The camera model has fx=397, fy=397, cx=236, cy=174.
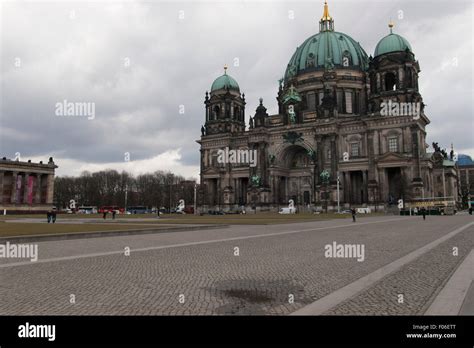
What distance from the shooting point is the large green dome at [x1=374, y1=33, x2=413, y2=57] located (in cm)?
7906

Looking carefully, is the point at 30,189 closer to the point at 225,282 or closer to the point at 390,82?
the point at 390,82

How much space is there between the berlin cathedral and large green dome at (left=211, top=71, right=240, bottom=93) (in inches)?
10.7

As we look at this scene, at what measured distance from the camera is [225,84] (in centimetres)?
10156

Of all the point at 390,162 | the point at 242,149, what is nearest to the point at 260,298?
the point at 390,162

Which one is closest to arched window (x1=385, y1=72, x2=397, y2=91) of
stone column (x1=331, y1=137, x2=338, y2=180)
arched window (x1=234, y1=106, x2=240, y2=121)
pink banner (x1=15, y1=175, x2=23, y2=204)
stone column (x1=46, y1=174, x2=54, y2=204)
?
stone column (x1=331, y1=137, x2=338, y2=180)

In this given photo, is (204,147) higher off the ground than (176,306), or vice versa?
(204,147)

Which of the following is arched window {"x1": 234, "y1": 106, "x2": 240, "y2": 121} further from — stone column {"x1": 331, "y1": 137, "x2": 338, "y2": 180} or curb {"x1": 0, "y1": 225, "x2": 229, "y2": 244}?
curb {"x1": 0, "y1": 225, "x2": 229, "y2": 244}

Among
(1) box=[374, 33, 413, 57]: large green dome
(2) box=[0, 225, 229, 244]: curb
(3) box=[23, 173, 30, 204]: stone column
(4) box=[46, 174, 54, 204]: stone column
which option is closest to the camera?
(2) box=[0, 225, 229, 244]: curb

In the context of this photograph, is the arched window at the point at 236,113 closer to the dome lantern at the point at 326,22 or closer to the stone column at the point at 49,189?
the dome lantern at the point at 326,22

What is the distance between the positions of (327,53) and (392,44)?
56.3 feet

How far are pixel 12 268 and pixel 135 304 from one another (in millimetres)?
6593

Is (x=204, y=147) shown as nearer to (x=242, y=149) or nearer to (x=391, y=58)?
(x=242, y=149)

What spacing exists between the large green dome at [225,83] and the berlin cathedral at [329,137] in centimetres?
27

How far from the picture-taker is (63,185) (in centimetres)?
14188
